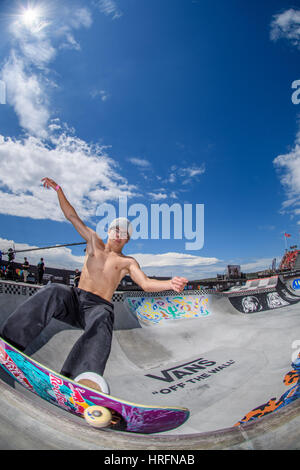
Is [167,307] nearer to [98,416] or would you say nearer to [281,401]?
[281,401]

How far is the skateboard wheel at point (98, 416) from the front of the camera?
1.39 metres

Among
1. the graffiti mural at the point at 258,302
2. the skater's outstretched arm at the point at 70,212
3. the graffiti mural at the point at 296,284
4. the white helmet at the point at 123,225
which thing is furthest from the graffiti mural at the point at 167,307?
the graffiti mural at the point at 296,284

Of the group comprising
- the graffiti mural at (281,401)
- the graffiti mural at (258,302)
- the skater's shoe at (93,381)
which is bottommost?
the graffiti mural at (258,302)

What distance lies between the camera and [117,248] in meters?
2.72

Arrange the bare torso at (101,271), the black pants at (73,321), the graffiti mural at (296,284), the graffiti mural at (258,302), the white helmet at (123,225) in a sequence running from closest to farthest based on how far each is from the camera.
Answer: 1. the black pants at (73,321)
2. the bare torso at (101,271)
3. the white helmet at (123,225)
4. the graffiti mural at (258,302)
5. the graffiti mural at (296,284)

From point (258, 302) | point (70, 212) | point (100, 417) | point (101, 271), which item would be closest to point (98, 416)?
point (100, 417)

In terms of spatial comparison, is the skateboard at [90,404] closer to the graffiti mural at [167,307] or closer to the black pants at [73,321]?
the black pants at [73,321]

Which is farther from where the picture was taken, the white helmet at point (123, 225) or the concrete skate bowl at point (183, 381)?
the white helmet at point (123, 225)

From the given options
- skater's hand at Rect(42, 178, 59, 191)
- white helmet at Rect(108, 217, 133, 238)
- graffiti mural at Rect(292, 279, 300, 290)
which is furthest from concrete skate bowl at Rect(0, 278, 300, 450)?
graffiti mural at Rect(292, 279, 300, 290)

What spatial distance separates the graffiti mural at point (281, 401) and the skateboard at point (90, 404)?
0.67 meters

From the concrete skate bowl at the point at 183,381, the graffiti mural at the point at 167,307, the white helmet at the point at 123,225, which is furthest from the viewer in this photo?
the graffiti mural at the point at 167,307

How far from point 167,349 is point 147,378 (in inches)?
55.7
